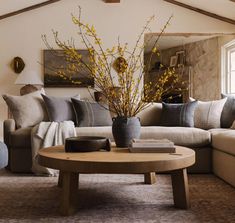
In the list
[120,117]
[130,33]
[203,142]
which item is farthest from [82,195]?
[130,33]

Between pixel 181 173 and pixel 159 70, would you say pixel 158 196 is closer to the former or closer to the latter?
pixel 181 173

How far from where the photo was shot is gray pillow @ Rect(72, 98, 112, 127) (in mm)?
3938

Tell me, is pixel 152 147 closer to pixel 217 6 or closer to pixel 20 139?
pixel 20 139

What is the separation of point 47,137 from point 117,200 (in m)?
1.25

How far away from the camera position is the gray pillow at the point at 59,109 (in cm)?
385

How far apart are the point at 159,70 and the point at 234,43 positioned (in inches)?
90.9

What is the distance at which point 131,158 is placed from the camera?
2.05 metres

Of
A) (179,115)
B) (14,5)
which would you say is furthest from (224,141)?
(14,5)

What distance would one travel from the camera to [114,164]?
1.94 metres

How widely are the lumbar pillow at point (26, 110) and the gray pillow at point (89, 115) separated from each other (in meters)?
0.38

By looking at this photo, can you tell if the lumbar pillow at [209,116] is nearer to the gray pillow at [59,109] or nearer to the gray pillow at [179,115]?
the gray pillow at [179,115]

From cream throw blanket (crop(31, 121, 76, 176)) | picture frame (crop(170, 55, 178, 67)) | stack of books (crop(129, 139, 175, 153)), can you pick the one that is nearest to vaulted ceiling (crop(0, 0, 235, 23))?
picture frame (crop(170, 55, 178, 67))

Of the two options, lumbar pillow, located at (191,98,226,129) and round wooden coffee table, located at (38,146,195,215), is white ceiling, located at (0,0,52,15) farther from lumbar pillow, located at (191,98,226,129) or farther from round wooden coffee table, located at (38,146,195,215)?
round wooden coffee table, located at (38,146,195,215)

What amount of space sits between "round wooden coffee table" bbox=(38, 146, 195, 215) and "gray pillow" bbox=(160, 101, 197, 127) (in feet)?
5.47
